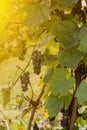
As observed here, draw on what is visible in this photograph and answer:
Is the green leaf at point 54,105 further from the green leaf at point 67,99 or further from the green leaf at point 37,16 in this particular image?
the green leaf at point 37,16

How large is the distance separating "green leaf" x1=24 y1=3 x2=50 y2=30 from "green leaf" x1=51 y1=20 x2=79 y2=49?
7 cm

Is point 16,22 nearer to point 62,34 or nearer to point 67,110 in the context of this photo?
point 62,34

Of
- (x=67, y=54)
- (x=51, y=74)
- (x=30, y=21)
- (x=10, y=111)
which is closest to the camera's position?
(x=30, y=21)

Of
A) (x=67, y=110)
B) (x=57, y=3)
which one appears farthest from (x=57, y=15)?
(x=67, y=110)

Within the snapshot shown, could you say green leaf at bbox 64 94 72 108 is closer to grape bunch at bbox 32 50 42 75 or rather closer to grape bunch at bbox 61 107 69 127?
grape bunch at bbox 61 107 69 127

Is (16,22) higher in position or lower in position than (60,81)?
higher

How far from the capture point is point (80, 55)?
1298mm

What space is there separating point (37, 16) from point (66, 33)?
116mm

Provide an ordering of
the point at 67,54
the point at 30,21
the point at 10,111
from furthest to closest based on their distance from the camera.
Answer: the point at 10,111, the point at 67,54, the point at 30,21

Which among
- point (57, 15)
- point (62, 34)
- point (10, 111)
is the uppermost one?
point (10, 111)

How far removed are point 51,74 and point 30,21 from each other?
28 cm

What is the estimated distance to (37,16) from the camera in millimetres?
1177

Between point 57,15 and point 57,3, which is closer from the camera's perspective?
point 57,3

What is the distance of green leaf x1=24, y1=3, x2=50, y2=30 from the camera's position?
1.17 metres
